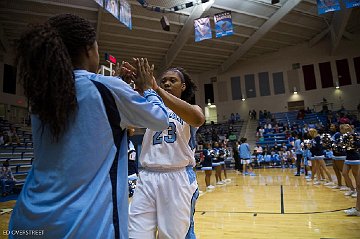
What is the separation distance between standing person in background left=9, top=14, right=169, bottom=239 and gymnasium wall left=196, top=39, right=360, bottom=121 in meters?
24.6

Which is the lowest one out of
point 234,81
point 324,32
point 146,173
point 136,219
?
point 136,219

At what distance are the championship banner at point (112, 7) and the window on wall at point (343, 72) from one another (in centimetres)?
2010

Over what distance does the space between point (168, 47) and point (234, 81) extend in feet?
28.1

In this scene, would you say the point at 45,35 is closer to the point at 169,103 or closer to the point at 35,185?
the point at 35,185

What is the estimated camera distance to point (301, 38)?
22078mm

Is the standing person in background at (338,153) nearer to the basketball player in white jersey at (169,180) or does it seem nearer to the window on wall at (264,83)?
the basketball player in white jersey at (169,180)

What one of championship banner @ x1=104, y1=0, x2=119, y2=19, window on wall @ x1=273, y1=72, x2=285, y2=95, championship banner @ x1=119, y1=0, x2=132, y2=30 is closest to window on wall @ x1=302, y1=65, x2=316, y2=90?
window on wall @ x1=273, y1=72, x2=285, y2=95

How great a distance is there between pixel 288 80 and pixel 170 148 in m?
24.1

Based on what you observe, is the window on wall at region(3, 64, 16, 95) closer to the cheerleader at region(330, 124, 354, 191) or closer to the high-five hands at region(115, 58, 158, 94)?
the cheerleader at region(330, 124, 354, 191)

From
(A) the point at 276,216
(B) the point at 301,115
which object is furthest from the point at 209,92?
(A) the point at 276,216

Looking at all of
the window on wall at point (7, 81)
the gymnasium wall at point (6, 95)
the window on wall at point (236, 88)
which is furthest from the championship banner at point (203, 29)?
the window on wall at point (236, 88)

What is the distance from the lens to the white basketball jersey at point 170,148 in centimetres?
207

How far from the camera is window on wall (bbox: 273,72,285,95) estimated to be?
2408 cm

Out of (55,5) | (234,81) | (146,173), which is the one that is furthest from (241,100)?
(146,173)
